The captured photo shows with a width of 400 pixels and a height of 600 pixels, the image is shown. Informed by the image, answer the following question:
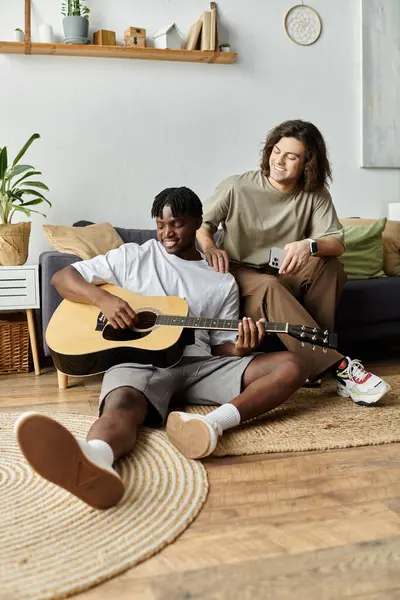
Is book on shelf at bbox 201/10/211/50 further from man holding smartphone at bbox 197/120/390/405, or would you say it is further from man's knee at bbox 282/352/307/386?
man's knee at bbox 282/352/307/386

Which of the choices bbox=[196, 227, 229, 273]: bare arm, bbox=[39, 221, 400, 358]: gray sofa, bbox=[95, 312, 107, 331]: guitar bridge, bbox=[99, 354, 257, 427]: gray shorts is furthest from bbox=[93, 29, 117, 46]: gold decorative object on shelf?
bbox=[99, 354, 257, 427]: gray shorts

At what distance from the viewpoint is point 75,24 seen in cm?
328

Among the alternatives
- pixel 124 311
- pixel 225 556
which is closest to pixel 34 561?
pixel 225 556

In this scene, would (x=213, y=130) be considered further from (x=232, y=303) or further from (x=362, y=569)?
(x=362, y=569)

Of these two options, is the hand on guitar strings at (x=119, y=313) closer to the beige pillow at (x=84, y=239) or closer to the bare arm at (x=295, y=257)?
the bare arm at (x=295, y=257)

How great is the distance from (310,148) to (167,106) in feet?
4.53

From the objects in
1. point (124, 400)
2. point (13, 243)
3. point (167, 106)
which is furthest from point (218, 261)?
point (167, 106)

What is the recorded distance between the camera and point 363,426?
201 cm

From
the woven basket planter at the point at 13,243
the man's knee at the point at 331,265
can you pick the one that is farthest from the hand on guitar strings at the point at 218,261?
the woven basket planter at the point at 13,243

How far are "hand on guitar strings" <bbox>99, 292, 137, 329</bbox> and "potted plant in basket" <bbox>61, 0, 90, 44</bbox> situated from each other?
6.09ft

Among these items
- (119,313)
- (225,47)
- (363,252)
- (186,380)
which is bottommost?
(186,380)

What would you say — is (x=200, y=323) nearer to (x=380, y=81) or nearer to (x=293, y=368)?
(x=293, y=368)

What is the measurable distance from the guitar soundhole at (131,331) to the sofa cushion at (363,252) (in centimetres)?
147

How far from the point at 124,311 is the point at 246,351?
40 centimetres
